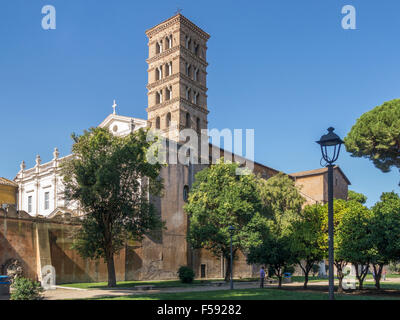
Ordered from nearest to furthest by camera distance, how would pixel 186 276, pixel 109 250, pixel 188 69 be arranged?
pixel 109 250 → pixel 186 276 → pixel 188 69

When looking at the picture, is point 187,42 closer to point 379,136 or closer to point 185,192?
point 185,192

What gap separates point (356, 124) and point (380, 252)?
49.7ft

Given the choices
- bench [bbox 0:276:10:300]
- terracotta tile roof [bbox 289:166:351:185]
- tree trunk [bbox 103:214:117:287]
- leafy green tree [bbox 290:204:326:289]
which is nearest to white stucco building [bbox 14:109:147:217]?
tree trunk [bbox 103:214:117:287]

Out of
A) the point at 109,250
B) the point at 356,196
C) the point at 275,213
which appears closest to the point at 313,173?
the point at 356,196

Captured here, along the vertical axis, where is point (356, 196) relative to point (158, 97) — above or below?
below

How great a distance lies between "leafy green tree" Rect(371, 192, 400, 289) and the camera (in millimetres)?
21500

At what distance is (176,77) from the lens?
4747 cm

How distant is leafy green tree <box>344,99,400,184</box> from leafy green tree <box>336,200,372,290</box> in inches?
352

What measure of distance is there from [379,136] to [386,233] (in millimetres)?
13090

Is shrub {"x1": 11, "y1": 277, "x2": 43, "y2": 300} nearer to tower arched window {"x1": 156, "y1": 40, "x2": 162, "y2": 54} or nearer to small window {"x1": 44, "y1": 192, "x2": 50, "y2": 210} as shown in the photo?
small window {"x1": 44, "y1": 192, "x2": 50, "y2": 210}

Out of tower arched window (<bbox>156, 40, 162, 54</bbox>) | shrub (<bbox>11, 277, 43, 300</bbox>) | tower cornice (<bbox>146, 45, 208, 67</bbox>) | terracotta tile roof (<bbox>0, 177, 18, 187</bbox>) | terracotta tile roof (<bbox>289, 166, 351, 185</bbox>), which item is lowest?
shrub (<bbox>11, 277, 43, 300</bbox>)

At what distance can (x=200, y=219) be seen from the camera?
3688cm

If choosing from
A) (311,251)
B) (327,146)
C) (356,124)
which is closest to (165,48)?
(356,124)
